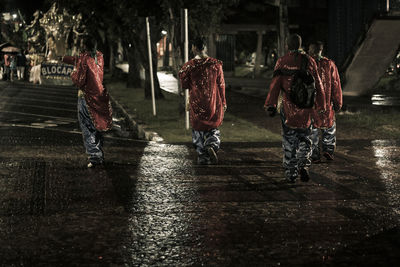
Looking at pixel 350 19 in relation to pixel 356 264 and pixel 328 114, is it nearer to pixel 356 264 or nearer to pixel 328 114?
pixel 328 114

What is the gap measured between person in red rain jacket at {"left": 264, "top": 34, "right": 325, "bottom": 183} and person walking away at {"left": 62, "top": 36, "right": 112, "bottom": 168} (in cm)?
256

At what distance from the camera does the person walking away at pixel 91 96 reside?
9.21m

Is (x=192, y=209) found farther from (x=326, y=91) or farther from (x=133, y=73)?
(x=133, y=73)

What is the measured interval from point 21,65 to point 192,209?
105 feet

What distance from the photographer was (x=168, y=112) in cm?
1767

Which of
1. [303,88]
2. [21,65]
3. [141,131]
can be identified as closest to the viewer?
[303,88]

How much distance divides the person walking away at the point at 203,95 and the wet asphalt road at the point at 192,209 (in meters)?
0.32

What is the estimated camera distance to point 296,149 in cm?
810

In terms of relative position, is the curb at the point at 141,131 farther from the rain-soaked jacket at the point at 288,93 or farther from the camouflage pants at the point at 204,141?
the rain-soaked jacket at the point at 288,93

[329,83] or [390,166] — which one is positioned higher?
[329,83]

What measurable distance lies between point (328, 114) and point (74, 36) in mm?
23861

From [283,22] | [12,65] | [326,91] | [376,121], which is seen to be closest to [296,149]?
[326,91]

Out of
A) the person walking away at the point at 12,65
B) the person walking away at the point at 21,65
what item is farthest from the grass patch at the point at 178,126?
the person walking away at the point at 12,65

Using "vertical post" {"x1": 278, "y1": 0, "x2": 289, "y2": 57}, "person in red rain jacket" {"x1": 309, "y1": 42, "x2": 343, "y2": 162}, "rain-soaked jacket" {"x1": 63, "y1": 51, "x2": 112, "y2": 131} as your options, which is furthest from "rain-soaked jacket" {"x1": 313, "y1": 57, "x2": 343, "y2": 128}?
"vertical post" {"x1": 278, "y1": 0, "x2": 289, "y2": 57}
